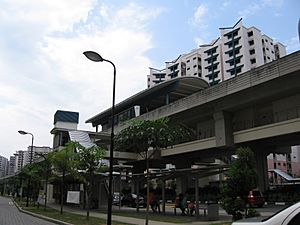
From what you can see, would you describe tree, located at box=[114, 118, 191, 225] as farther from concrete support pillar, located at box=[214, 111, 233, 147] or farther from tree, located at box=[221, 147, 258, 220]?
concrete support pillar, located at box=[214, 111, 233, 147]

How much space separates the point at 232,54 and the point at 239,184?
91.4 m

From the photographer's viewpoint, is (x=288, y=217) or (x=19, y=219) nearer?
(x=288, y=217)

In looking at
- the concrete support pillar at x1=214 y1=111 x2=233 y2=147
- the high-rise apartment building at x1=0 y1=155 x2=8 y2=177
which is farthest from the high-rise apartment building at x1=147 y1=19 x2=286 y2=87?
the high-rise apartment building at x1=0 y1=155 x2=8 y2=177

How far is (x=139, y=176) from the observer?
30.0 metres

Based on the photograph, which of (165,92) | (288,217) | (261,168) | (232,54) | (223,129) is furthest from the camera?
(232,54)

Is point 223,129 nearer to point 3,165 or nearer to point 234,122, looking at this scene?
point 234,122

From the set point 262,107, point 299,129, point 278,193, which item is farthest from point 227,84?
point 278,193

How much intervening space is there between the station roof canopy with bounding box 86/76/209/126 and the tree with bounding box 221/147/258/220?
144 ft

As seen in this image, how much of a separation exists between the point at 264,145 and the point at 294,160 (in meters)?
64.6

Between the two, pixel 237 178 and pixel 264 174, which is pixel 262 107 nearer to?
pixel 264 174

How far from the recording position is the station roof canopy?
5778cm

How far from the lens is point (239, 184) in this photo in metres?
12.9

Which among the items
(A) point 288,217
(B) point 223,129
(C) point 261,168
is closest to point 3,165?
(B) point 223,129

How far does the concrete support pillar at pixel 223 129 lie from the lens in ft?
126
